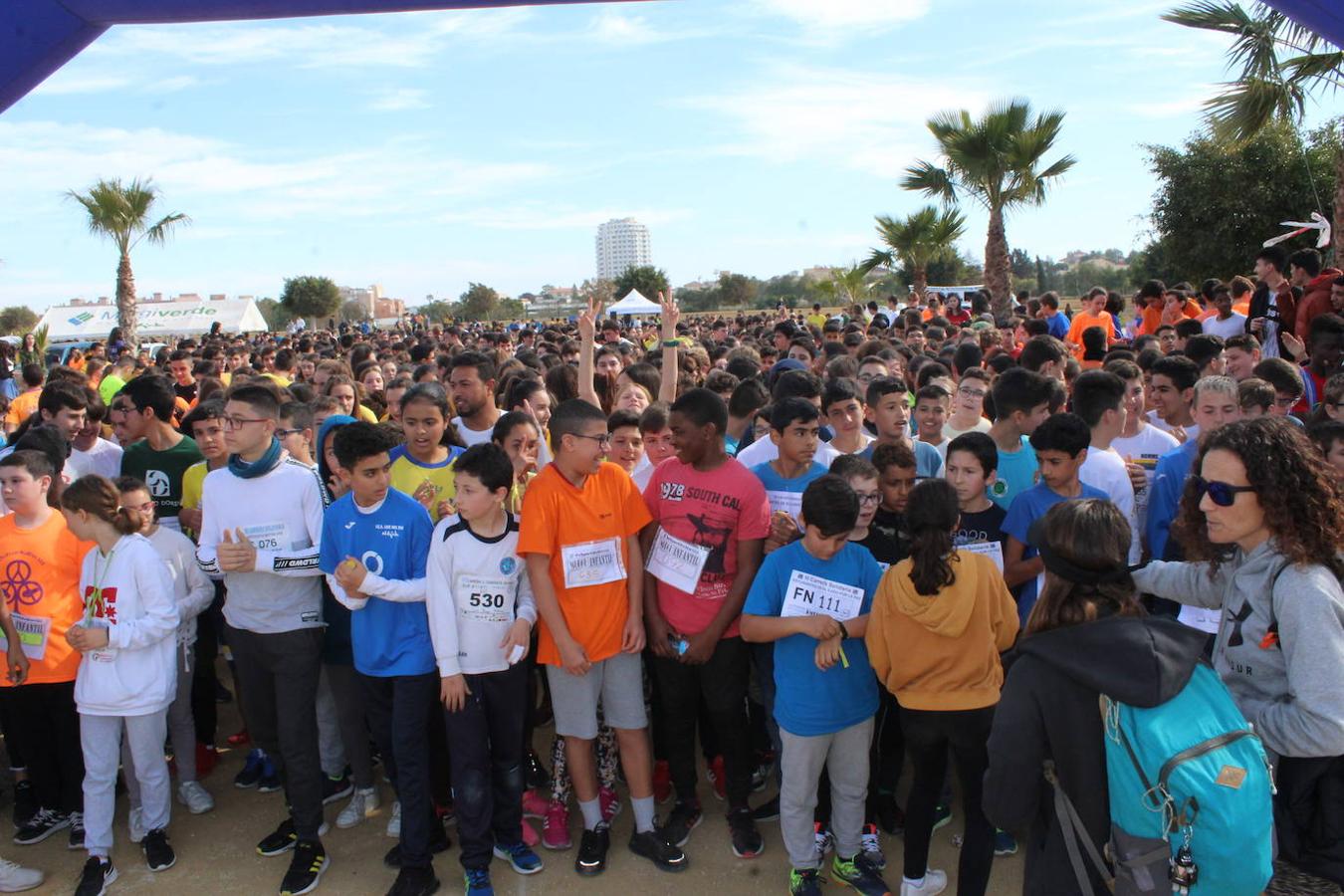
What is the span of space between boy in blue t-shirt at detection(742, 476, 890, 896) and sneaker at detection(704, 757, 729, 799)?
0.83 meters

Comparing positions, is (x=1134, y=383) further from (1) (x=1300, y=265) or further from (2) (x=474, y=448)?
(1) (x=1300, y=265)

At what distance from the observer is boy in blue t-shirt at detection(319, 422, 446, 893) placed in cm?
357

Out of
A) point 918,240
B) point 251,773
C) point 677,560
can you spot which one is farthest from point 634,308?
point 677,560

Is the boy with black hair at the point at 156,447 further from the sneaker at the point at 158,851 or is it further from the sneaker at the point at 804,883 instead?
the sneaker at the point at 804,883

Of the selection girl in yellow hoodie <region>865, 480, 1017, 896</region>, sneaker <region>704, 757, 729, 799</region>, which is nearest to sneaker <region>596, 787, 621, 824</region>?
sneaker <region>704, 757, 729, 799</region>

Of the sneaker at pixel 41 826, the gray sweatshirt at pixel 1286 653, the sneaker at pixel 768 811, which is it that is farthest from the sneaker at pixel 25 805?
the gray sweatshirt at pixel 1286 653

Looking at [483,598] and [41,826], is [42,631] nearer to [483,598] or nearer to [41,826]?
[41,826]

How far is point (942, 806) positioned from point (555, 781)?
1.68m

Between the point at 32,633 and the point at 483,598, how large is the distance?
2.09m

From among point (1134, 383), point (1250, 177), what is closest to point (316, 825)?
point (1134, 383)

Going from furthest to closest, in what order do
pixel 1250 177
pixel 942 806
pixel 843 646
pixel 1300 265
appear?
1. pixel 1250 177
2. pixel 1300 265
3. pixel 942 806
4. pixel 843 646

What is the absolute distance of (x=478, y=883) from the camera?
353cm

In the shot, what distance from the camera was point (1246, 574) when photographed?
8.12 feet

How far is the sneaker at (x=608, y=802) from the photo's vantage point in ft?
13.1
